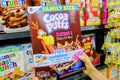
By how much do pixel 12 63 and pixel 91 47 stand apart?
2.46 feet

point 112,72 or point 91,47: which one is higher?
point 91,47

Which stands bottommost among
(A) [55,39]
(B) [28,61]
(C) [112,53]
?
(C) [112,53]

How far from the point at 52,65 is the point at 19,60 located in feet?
0.69

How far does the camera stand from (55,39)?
955 millimetres

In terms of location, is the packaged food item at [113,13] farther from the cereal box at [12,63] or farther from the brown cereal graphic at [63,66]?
the cereal box at [12,63]

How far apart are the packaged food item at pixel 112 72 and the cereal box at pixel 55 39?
716 mm

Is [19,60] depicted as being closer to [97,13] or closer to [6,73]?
[6,73]

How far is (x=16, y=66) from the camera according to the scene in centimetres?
105

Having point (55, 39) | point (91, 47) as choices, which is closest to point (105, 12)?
point (91, 47)

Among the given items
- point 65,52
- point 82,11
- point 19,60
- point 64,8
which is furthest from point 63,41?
point 82,11

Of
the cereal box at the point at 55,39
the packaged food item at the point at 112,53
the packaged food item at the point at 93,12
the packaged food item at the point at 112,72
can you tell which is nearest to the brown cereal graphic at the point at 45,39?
the cereal box at the point at 55,39

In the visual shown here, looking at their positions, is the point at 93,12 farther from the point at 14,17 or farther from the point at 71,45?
the point at 14,17

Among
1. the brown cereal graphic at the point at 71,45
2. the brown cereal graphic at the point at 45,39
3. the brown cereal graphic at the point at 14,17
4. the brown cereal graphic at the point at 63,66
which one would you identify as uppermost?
the brown cereal graphic at the point at 14,17

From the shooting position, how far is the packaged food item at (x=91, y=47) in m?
1.54
